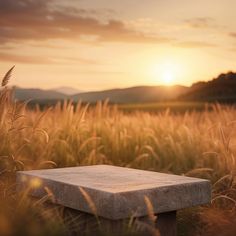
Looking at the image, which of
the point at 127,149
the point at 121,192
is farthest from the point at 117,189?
the point at 127,149

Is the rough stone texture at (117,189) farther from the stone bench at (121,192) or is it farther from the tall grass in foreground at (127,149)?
the tall grass in foreground at (127,149)

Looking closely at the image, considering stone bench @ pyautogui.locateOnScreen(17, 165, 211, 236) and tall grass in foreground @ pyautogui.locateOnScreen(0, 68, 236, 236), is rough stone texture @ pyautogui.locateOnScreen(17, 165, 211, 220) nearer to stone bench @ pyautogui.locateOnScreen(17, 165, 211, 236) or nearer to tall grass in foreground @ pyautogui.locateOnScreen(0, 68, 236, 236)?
stone bench @ pyautogui.locateOnScreen(17, 165, 211, 236)

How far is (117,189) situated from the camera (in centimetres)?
296

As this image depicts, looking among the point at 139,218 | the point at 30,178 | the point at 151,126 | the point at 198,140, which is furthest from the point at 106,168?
the point at 151,126

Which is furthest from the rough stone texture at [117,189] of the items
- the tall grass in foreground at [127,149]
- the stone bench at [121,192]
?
the tall grass in foreground at [127,149]

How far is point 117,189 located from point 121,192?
10 cm

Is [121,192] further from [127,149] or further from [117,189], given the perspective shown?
[127,149]

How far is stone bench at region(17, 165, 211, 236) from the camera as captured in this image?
9.49ft

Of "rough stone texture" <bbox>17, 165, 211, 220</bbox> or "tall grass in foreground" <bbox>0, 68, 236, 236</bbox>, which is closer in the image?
"rough stone texture" <bbox>17, 165, 211, 220</bbox>

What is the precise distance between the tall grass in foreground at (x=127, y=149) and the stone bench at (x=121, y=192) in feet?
0.65

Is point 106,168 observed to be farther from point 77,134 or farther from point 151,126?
point 151,126

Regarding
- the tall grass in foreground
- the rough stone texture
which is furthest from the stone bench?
the tall grass in foreground

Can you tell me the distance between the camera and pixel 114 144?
532cm

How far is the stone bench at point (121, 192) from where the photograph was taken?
289cm
